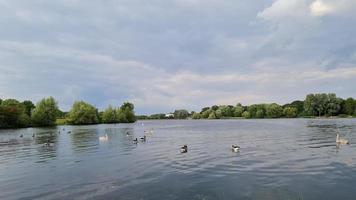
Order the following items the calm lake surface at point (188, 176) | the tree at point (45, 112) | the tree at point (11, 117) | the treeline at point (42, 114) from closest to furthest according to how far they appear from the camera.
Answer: the calm lake surface at point (188, 176) → the tree at point (11, 117) → the treeline at point (42, 114) → the tree at point (45, 112)

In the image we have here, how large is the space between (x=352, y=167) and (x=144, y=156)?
20.7 meters

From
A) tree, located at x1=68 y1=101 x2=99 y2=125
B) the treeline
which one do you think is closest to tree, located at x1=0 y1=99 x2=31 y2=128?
the treeline

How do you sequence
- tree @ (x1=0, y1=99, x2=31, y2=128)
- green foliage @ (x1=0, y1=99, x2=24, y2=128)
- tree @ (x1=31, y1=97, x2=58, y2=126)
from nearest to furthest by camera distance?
green foliage @ (x1=0, y1=99, x2=24, y2=128) < tree @ (x1=0, y1=99, x2=31, y2=128) < tree @ (x1=31, y1=97, x2=58, y2=126)

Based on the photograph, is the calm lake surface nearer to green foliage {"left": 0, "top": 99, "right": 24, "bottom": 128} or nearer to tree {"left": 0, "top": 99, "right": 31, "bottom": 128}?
green foliage {"left": 0, "top": 99, "right": 24, "bottom": 128}

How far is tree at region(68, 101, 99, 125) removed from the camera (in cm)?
17611

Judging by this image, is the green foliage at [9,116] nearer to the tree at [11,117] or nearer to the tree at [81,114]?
the tree at [11,117]

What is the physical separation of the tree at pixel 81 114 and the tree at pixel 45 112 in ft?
51.0

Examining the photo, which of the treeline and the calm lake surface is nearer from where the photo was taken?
the calm lake surface

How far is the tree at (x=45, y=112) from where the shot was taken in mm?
153625

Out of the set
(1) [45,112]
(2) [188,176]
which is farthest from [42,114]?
(2) [188,176]

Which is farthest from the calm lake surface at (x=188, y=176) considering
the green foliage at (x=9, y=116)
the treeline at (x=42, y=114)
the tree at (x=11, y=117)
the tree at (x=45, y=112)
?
the tree at (x=45, y=112)

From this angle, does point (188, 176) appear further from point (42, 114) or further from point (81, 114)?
point (81, 114)

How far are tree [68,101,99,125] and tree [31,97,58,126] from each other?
1555 centimetres

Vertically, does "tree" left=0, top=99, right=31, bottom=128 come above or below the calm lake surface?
above
